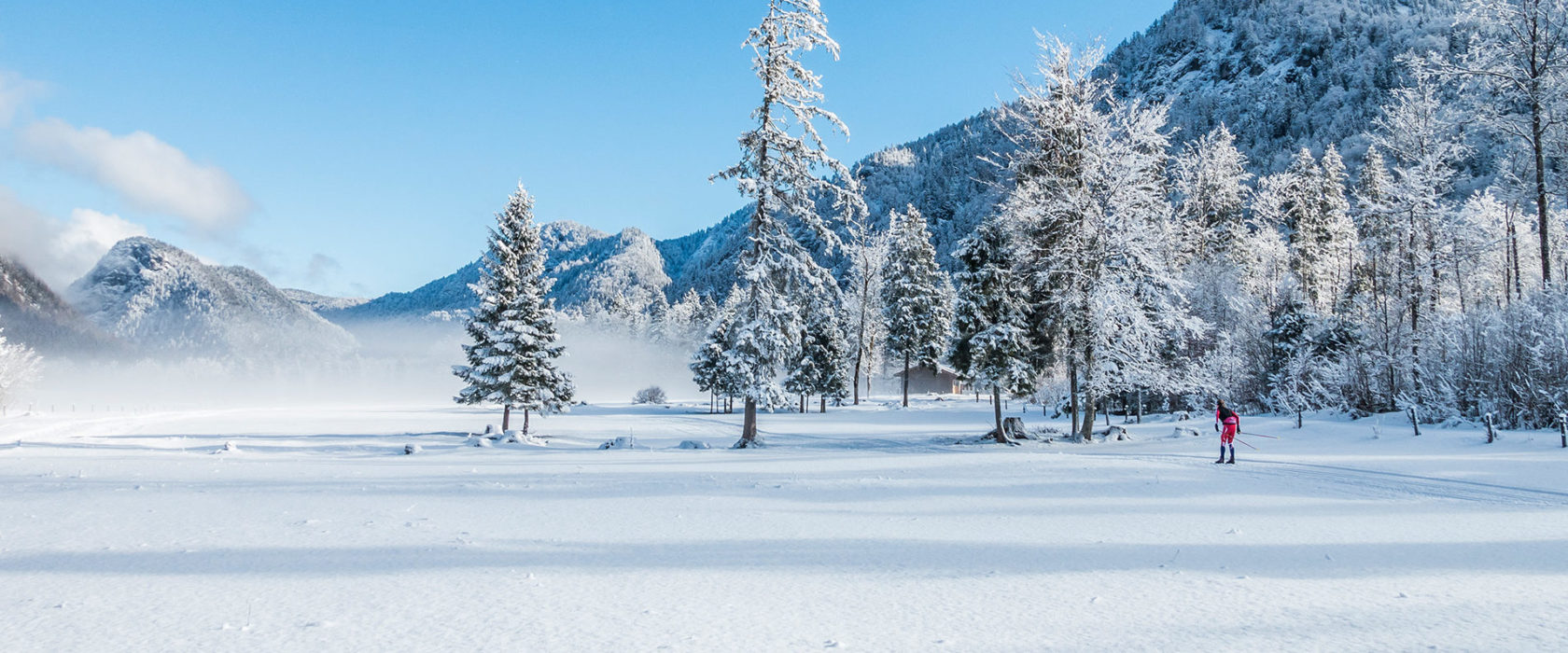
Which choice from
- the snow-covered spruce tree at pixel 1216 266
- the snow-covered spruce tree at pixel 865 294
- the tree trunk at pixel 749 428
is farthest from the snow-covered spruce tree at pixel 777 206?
the snow-covered spruce tree at pixel 865 294

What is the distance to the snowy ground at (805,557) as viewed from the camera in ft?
14.7

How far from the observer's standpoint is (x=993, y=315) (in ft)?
89.6

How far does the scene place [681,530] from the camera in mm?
8008

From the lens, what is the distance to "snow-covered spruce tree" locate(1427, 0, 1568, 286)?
19.0 m

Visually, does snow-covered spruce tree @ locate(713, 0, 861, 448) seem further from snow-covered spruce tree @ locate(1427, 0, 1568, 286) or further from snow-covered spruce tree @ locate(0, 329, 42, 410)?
snow-covered spruce tree @ locate(0, 329, 42, 410)

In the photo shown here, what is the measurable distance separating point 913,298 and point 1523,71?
113ft

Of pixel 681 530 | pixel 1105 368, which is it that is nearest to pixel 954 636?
pixel 681 530

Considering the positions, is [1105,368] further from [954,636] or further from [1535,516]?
[954,636]

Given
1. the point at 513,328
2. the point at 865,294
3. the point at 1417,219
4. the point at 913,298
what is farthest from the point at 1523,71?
the point at 865,294

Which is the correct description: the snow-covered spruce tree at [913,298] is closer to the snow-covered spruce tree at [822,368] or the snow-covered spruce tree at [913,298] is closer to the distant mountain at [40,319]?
the snow-covered spruce tree at [822,368]

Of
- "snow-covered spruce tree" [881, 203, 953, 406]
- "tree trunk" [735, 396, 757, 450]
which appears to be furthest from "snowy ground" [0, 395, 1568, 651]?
"snow-covered spruce tree" [881, 203, 953, 406]

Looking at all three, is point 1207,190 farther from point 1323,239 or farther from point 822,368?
point 822,368

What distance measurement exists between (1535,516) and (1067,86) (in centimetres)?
1607

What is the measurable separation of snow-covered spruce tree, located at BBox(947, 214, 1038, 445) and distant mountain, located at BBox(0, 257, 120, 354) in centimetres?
16054
